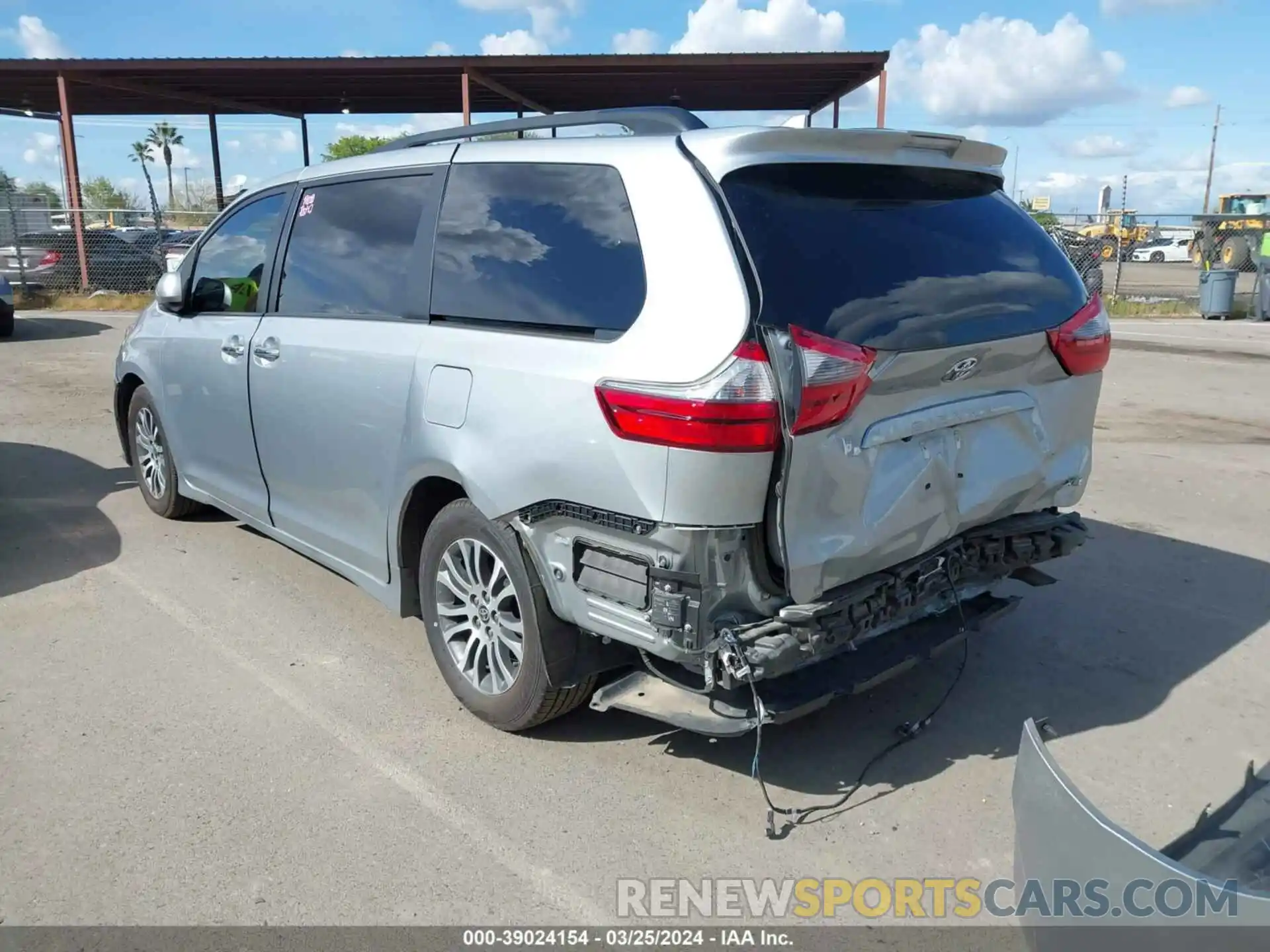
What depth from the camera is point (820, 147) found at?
3.17 metres

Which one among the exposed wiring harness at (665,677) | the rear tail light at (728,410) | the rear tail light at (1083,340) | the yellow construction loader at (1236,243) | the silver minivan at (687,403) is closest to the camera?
the rear tail light at (728,410)

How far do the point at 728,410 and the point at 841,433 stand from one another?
1.24 ft

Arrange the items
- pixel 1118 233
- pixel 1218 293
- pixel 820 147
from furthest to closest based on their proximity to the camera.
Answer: pixel 1118 233
pixel 1218 293
pixel 820 147

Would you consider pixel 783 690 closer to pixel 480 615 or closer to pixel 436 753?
pixel 480 615

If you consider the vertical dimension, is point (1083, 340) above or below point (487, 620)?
above

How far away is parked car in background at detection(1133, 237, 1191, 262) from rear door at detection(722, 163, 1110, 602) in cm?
4954

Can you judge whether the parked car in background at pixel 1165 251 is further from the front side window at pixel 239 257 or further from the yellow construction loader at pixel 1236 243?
the front side window at pixel 239 257

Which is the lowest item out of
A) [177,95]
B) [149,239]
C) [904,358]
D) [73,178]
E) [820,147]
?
[904,358]

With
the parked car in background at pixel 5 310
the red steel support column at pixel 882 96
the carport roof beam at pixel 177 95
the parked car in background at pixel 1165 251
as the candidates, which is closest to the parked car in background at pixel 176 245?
the carport roof beam at pixel 177 95

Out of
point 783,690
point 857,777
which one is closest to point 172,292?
point 783,690

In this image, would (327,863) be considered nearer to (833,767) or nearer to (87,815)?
(87,815)

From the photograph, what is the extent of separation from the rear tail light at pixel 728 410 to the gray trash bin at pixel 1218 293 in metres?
19.6

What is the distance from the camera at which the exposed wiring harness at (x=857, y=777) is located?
10.1 ft

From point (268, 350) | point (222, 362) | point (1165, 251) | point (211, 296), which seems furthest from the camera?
point (1165, 251)
